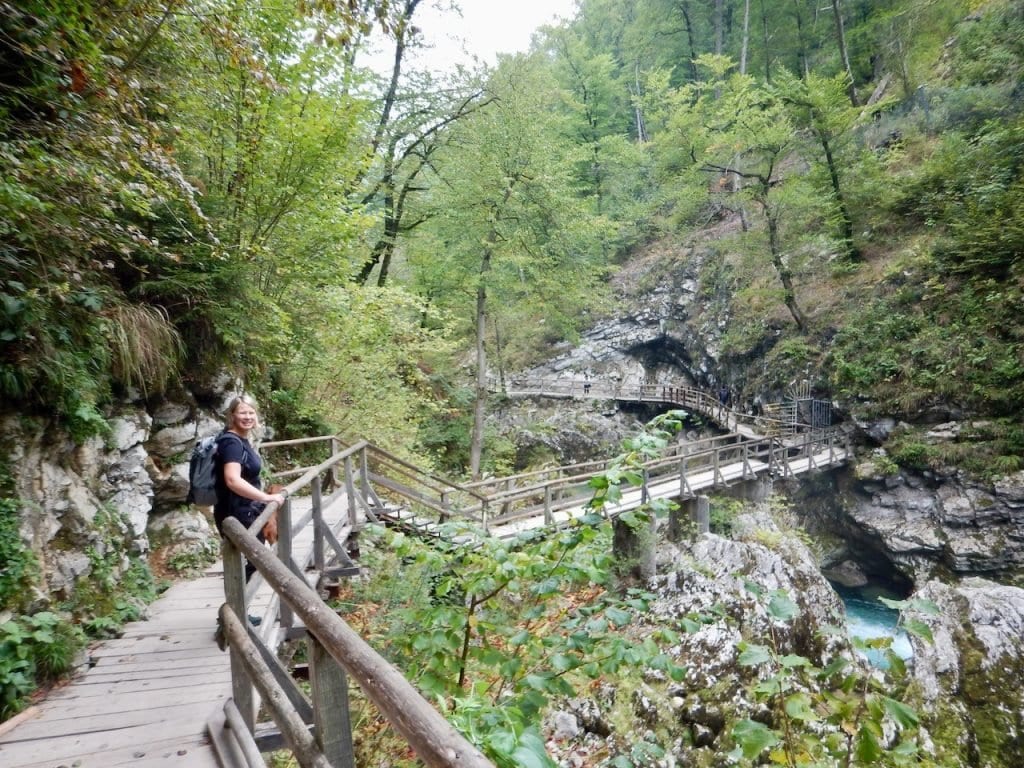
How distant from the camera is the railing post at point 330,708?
4.45 ft

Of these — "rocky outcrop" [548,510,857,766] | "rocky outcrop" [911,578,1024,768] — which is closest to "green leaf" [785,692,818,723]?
"rocky outcrop" [548,510,857,766]

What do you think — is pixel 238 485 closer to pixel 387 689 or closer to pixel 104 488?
pixel 104 488

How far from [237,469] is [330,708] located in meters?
2.25

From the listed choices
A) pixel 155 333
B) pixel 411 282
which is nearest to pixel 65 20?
pixel 155 333

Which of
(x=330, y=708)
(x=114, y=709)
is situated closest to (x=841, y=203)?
(x=330, y=708)

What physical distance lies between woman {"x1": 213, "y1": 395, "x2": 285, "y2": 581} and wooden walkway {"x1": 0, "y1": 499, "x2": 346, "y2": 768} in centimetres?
73

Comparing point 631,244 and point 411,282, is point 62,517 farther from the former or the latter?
point 631,244

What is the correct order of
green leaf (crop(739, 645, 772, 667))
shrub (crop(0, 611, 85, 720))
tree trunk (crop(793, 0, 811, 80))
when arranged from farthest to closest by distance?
tree trunk (crop(793, 0, 811, 80))
shrub (crop(0, 611, 85, 720))
green leaf (crop(739, 645, 772, 667))

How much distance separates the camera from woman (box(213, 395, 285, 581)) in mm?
3160

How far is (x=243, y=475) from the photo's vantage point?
132 inches

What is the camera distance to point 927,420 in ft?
41.0

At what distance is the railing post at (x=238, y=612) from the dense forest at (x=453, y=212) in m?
1.22

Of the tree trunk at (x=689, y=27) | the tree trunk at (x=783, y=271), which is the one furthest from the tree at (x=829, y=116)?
the tree trunk at (x=689, y=27)

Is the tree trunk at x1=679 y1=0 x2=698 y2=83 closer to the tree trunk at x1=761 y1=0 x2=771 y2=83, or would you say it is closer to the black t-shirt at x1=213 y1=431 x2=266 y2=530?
the tree trunk at x1=761 y1=0 x2=771 y2=83
